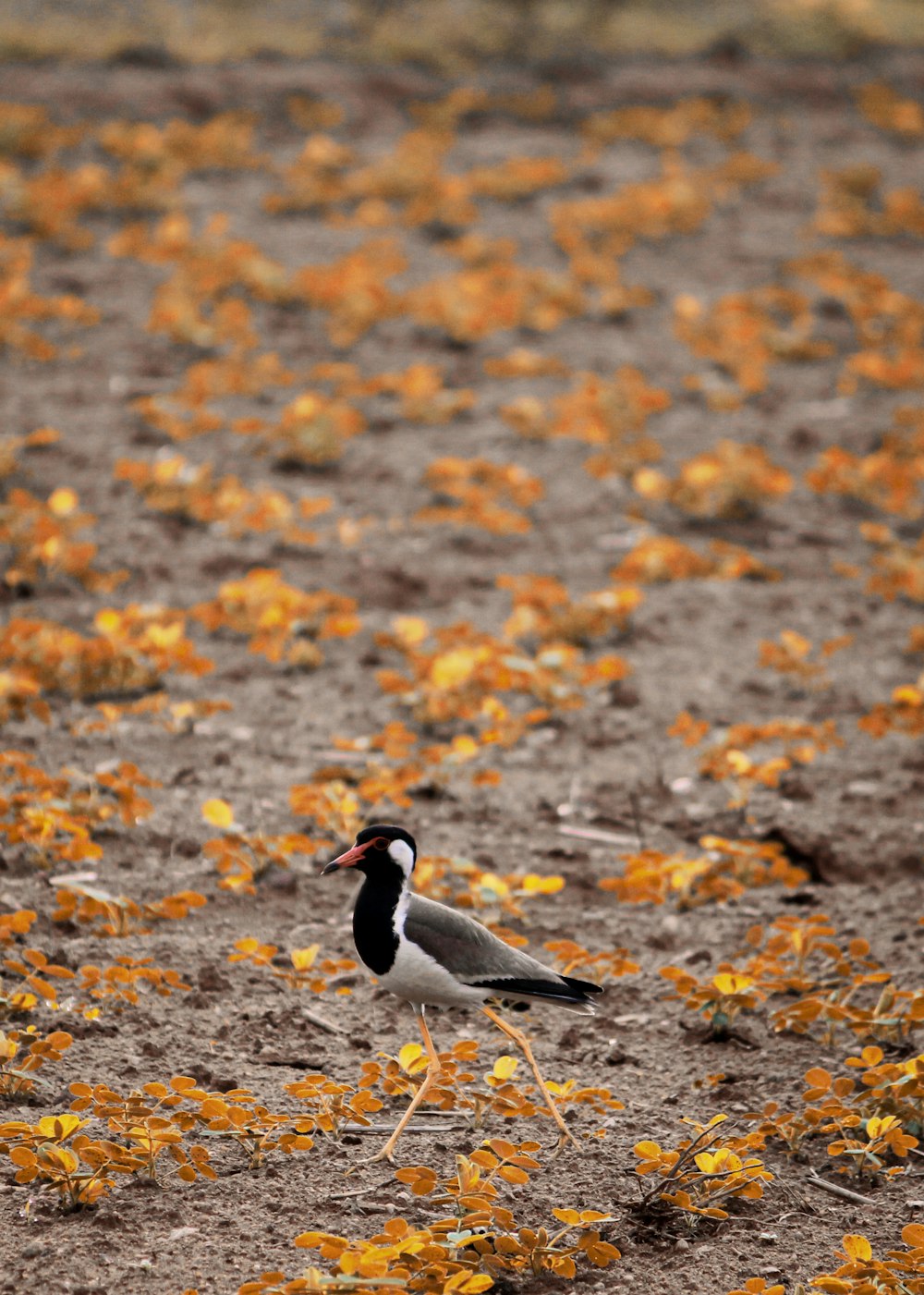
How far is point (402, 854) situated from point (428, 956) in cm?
27

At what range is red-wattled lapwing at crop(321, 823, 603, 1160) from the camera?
3277mm

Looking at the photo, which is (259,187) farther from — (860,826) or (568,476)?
(860,826)

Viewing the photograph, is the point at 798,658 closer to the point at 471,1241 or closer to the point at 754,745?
the point at 754,745

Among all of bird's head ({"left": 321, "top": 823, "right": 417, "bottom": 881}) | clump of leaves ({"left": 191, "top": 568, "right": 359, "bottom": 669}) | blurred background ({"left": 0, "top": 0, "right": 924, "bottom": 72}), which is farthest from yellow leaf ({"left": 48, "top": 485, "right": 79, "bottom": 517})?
blurred background ({"left": 0, "top": 0, "right": 924, "bottom": 72})

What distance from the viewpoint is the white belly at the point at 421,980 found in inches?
129

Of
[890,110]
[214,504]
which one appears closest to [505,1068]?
[214,504]

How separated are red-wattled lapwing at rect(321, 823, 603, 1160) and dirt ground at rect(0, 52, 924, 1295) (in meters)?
0.34

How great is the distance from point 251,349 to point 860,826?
209 inches

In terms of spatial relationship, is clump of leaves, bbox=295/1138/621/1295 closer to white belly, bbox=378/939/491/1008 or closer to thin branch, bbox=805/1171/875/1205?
white belly, bbox=378/939/491/1008

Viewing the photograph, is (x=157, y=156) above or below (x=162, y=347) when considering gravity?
above

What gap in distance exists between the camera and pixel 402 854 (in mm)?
3426

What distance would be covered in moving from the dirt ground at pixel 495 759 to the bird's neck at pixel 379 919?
17.6 inches

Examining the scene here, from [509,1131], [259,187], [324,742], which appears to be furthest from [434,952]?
[259,187]

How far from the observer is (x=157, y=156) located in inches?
432
